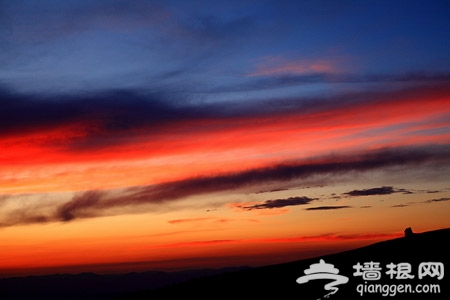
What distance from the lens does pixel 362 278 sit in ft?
139

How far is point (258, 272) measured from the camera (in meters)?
55.3

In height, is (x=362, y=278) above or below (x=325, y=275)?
below

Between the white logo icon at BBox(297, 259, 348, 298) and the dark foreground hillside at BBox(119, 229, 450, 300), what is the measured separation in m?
0.26

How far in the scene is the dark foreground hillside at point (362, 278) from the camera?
130 ft

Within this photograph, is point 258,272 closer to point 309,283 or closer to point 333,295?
point 309,283

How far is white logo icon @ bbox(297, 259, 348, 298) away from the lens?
1700 inches

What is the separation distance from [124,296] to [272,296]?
24.2m

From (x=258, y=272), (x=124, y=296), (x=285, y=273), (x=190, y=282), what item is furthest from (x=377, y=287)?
(x=124, y=296)

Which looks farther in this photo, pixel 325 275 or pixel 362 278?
pixel 325 275

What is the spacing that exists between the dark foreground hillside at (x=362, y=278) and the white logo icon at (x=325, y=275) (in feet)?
0.87

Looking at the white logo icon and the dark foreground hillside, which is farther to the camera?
the white logo icon

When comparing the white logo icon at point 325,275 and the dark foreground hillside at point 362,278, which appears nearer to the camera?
the dark foreground hillside at point 362,278

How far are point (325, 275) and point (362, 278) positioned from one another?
147 inches

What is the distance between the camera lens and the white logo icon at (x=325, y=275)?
43188 mm
